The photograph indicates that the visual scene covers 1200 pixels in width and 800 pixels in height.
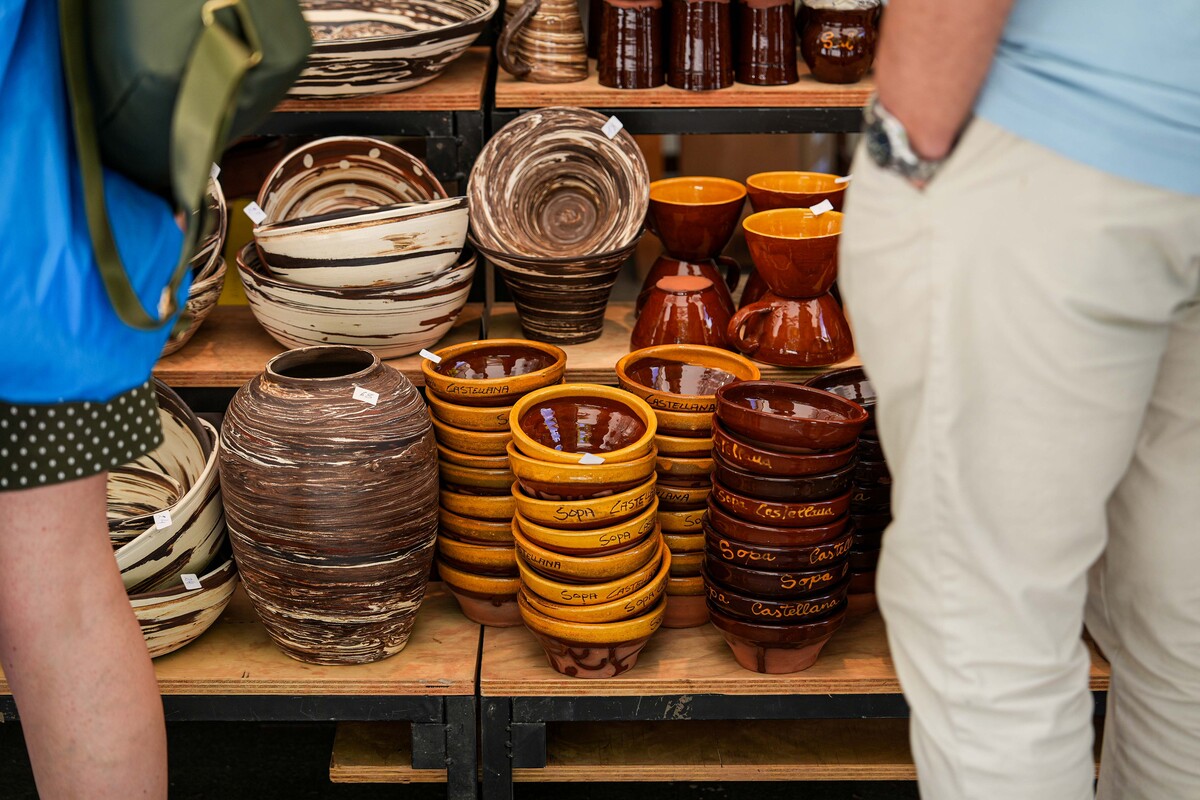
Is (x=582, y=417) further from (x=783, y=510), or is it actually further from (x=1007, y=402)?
(x=1007, y=402)

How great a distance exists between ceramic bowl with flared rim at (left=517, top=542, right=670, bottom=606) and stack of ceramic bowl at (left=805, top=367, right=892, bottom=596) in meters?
0.32

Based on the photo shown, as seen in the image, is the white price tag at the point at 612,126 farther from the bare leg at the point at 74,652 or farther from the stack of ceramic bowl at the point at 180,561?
the bare leg at the point at 74,652

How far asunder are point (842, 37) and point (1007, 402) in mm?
1147

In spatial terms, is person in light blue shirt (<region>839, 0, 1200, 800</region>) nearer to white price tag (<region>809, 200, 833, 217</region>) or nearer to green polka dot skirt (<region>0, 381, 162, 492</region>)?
green polka dot skirt (<region>0, 381, 162, 492</region>)

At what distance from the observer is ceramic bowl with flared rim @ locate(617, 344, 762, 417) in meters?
1.80

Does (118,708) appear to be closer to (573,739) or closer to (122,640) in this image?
(122,640)

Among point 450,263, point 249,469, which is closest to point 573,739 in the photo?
point 249,469

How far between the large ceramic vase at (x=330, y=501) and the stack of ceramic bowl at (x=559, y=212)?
0.36 meters

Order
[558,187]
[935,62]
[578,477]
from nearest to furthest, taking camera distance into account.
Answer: [935,62]
[578,477]
[558,187]

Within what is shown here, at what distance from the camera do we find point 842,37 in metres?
1.97

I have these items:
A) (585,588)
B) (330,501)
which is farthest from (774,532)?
(330,501)

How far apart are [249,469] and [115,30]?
2.34 feet

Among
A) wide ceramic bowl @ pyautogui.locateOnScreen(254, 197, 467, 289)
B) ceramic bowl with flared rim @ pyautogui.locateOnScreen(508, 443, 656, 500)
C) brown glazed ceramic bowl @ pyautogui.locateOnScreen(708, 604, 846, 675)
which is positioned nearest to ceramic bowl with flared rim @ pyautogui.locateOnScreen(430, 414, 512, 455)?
ceramic bowl with flared rim @ pyautogui.locateOnScreen(508, 443, 656, 500)

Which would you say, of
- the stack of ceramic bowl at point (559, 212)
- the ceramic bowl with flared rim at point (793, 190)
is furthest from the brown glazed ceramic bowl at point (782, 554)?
the ceramic bowl with flared rim at point (793, 190)
